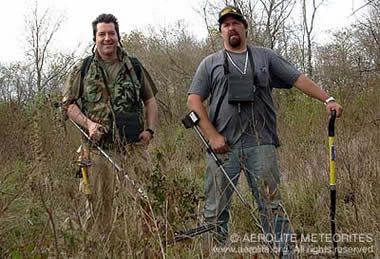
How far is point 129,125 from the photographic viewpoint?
4059mm

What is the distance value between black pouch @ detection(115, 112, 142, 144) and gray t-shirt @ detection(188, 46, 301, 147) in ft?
1.72

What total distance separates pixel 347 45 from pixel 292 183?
843 cm

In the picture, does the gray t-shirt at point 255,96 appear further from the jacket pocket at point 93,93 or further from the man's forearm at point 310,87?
the jacket pocket at point 93,93

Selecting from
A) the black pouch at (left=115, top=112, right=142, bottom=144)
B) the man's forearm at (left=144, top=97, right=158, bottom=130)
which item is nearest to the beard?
the man's forearm at (left=144, top=97, right=158, bottom=130)

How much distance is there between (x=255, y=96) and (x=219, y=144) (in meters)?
0.48

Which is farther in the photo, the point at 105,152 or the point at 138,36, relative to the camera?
the point at 138,36

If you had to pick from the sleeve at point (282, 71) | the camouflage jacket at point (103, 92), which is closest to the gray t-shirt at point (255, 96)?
the sleeve at point (282, 71)

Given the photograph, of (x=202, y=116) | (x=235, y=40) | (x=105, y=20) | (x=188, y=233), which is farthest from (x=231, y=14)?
(x=188, y=233)

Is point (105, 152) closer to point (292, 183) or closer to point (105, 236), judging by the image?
point (105, 236)

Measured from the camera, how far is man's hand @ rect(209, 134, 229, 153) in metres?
3.95

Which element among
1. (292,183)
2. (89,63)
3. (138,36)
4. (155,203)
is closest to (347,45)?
(292,183)

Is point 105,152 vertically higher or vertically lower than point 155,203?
higher

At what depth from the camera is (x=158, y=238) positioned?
8.70 feet

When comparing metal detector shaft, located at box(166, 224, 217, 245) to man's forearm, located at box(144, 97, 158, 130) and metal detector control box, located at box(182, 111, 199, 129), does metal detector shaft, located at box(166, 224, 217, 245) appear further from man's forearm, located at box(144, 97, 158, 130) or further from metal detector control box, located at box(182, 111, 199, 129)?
man's forearm, located at box(144, 97, 158, 130)
